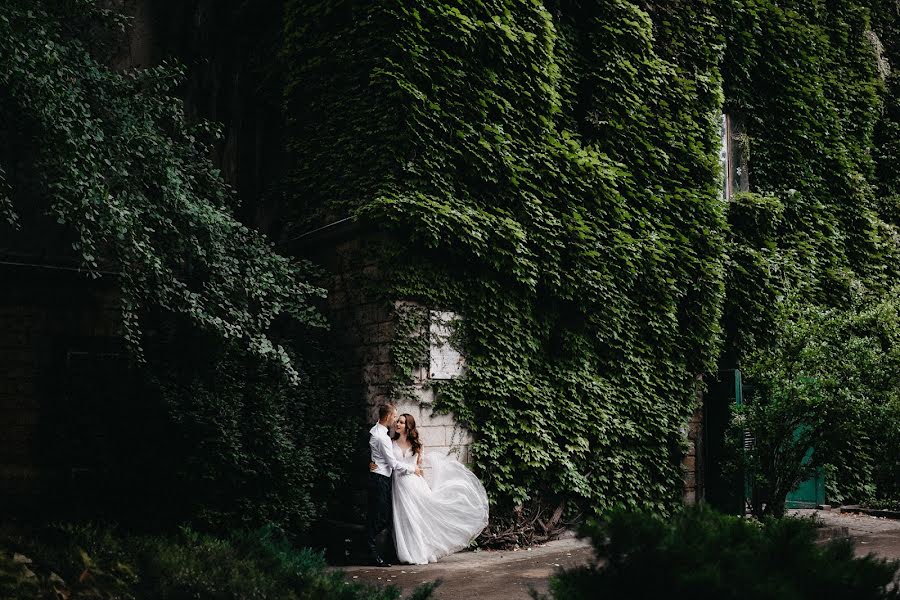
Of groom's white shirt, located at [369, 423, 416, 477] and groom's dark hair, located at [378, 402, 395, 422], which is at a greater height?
groom's dark hair, located at [378, 402, 395, 422]

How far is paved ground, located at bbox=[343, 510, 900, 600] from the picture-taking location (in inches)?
274

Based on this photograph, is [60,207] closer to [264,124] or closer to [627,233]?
[264,124]

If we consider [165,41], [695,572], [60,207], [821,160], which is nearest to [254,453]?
[60,207]

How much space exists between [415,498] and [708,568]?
230 inches

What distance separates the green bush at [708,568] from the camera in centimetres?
276

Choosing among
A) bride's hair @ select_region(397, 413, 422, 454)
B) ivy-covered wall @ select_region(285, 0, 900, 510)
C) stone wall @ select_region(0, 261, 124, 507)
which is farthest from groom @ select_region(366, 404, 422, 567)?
stone wall @ select_region(0, 261, 124, 507)

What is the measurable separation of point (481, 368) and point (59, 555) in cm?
573

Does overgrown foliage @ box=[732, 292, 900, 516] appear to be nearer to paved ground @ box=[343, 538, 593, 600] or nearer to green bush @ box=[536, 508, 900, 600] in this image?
paved ground @ box=[343, 538, 593, 600]

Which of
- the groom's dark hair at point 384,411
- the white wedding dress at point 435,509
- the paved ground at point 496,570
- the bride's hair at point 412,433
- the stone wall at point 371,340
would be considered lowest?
the paved ground at point 496,570

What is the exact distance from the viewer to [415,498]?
8.38 metres

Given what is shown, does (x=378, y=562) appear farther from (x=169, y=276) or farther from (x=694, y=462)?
(x=694, y=462)

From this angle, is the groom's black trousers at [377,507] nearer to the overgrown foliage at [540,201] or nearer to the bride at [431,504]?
the bride at [431,504]

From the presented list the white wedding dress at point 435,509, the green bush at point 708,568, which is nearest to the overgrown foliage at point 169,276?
the white wedding dress at point 435,509

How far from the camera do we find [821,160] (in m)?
14.9
